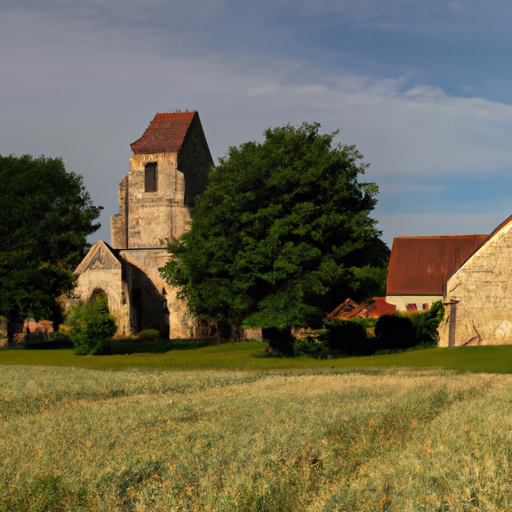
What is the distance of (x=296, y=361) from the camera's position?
37062mm

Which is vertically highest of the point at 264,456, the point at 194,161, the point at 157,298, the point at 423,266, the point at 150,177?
the point at 194,161

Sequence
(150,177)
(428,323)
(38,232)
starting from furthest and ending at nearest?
(150,177)
(38,232)
(428,323)

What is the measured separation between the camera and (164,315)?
6888 centimetres

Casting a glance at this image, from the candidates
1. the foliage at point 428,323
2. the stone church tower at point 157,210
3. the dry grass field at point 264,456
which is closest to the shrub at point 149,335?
the stone church tower at point 157,210

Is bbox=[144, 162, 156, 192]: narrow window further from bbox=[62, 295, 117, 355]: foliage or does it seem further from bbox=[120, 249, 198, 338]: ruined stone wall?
bbox=[62, 295, 117, 355]: foliage

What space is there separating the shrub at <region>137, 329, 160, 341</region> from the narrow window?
1481 cm

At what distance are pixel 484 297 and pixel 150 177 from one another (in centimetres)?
4146

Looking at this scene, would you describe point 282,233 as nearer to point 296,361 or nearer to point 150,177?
point 296,361

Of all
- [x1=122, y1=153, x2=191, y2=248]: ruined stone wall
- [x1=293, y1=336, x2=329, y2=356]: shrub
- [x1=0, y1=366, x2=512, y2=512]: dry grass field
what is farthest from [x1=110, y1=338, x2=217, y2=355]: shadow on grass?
[x1=0, y1=366, x2=512, y2=512]: dry grass field

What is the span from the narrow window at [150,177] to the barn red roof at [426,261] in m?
28.4

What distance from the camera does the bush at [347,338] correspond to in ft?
142

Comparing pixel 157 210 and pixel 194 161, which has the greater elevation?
pixel 194 161

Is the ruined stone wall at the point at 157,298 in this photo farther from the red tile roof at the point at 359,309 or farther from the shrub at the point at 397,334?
the shrub at the point at 397,334

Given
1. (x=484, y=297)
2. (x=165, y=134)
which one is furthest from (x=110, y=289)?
(x=484, y=297)
